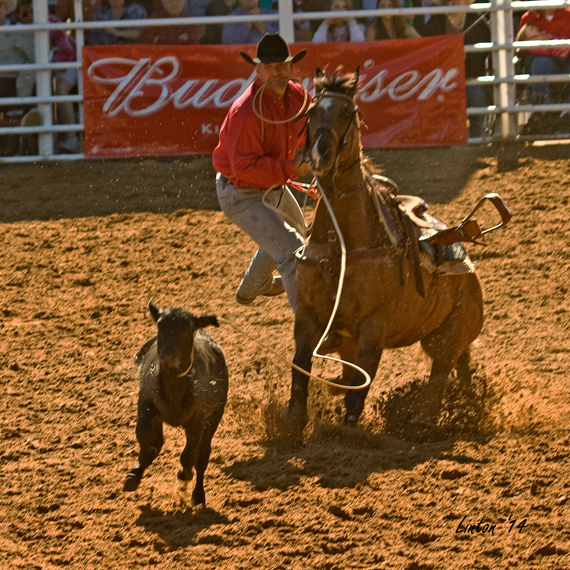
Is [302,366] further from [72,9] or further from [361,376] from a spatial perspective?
[72,9]

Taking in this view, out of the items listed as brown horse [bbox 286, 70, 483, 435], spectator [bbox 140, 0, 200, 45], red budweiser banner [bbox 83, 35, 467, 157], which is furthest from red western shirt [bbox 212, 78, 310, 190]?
spectator [bbox 140, 0, 200, 45]

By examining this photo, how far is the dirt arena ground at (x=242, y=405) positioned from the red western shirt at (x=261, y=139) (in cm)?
135

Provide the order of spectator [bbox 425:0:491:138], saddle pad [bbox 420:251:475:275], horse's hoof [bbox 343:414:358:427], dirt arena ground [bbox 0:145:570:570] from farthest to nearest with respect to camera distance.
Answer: spectator [bbox 425:0:491:138], saddle pad [bbox 420:251:475:275], horse's hoof [bbox 343:414:358:427], dirt arena ground [bbox 0:145:570:570]

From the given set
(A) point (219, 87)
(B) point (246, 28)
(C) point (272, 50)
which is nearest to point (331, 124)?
(C) point (272, 50)

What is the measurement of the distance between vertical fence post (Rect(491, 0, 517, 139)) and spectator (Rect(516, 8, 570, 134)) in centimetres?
28

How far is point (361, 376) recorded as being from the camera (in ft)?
17.8

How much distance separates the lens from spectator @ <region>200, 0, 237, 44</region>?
1152 centimetres

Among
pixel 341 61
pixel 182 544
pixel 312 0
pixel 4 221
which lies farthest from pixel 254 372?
pixel 312 0

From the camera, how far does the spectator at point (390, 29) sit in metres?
11.4

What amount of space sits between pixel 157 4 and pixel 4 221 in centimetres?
373

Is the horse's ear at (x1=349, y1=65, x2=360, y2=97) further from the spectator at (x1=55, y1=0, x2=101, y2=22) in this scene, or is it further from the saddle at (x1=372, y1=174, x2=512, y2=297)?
the spectator at (x1=55, y1=0, x2=101, y2=22)

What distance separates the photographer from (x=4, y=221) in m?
9.77

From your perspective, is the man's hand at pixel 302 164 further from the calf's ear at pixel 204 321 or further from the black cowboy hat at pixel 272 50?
the calf's ear at pixel 204 321

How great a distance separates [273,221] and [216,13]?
20.9 ft
